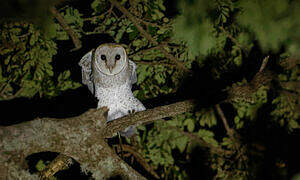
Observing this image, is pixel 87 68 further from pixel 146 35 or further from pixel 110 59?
pixel 146 35

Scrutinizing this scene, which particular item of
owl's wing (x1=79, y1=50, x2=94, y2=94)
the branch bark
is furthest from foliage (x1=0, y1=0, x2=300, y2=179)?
the branch bark

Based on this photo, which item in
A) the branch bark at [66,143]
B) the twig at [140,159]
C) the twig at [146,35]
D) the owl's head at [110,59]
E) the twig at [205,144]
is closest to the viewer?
the branch bark at [66,143]

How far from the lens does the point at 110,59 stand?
7.02 ft

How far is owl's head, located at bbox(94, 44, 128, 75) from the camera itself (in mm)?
2115

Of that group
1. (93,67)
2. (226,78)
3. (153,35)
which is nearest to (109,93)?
(93,67)

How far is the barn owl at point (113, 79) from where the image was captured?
2.15 m

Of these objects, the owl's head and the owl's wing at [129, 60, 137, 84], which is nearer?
the owl's head

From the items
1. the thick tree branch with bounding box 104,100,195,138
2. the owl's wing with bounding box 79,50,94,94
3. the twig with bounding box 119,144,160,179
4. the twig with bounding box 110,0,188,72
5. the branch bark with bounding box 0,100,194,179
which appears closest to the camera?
the branch bark with bounding box 0,100,194,179

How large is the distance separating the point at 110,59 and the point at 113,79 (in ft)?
0.63

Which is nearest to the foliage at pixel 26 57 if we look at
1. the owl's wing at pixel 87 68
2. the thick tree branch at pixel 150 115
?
the owl's wing at pixel 87 68

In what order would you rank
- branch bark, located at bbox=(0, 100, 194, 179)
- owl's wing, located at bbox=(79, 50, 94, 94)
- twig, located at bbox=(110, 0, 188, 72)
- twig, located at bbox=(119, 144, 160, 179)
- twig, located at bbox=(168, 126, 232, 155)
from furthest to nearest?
twig, located at bbox=(119, 144, 160, 179) < twig, located at bbox=(168, 126, 232, 155) < owl's wing, located at bbox=(79, 50, 94, 94) < twig, located at bbox=(110, 0, 188, 72) < branch bark, located at bbox=(0, 100, 194, 179)

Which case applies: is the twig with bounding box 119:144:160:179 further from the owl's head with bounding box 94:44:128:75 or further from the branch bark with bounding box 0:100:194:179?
the branch bark with bounding box 0:100:194:179

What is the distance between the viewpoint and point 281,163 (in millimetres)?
2777

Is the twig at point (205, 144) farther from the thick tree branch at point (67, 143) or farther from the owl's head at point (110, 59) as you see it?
the thick tree branch at point (67, 143)
